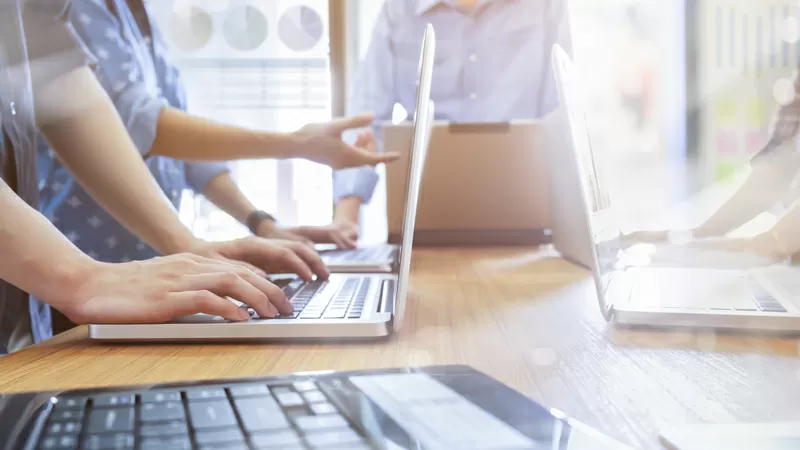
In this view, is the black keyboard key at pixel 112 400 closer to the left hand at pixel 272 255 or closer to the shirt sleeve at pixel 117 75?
the left hand at pixel 272 255

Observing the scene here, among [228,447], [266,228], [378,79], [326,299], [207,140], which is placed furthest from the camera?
[378,79]

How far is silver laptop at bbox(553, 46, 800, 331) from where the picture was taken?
58 centimetres

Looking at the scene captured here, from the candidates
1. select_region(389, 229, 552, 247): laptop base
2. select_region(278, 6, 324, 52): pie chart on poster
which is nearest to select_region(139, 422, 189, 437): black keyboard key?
select_region(389, 229, 552, 247): laptop base

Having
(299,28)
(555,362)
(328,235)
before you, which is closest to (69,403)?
(555,362)

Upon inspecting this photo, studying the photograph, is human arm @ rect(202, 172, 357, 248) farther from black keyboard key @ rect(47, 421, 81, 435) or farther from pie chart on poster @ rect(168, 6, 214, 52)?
pie chart on poster @ rect(168, 6, 214, 52)

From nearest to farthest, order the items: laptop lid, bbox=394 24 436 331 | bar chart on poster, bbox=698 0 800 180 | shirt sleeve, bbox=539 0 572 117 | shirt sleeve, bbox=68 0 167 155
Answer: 1. laptop lid, bbox=394 24 436 331
2. shirt sleeve, bbox=68 0 167 155
3. shirt sleeve, bbox=539 0 572 117
4. bar chart on poster, bbox=698 0 800 180

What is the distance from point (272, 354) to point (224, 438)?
241mm

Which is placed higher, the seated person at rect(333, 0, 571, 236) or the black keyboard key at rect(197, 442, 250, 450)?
the seated person at rect(333, 0, 571, 236)

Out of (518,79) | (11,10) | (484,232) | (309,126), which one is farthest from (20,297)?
(518,79)

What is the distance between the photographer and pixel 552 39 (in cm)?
254

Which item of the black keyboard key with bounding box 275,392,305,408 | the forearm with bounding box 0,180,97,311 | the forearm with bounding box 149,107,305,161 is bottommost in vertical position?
the black keyboard key with bounding box 275,392,305,408

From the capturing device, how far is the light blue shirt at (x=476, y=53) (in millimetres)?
2525

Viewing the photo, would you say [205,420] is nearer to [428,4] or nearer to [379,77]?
[379,77]

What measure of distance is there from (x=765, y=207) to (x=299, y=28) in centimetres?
286
